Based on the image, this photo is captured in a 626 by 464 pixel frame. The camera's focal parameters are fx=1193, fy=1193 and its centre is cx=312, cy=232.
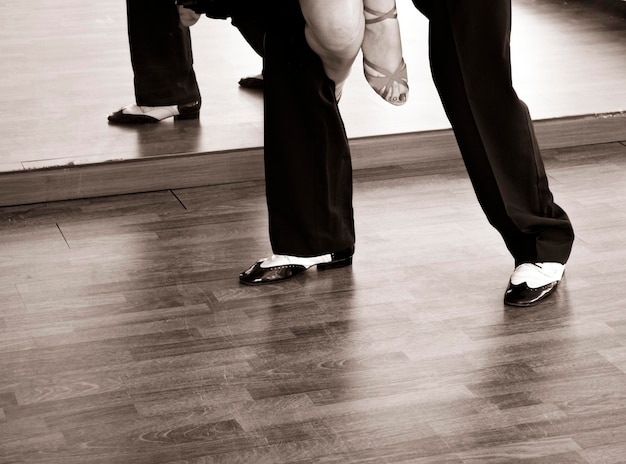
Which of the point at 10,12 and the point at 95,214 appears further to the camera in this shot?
the point at 10,12

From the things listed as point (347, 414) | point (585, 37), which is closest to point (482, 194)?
point (347, 414)

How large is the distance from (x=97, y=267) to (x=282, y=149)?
574 mm

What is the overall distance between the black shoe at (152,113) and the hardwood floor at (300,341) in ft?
1.48

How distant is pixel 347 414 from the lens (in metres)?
2.30

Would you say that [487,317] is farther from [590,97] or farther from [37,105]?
[37,105]

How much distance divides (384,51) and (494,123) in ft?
0.98

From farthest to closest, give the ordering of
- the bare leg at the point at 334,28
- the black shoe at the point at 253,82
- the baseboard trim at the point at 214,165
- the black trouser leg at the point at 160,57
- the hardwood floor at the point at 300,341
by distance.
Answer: the black shoe at the point at 253,82
the black trouser leg at the point at 160,57
the baseboard trim at the point at 214,165
the bare leg at the point at 334,28
the hardwood floor at the point at 300,341

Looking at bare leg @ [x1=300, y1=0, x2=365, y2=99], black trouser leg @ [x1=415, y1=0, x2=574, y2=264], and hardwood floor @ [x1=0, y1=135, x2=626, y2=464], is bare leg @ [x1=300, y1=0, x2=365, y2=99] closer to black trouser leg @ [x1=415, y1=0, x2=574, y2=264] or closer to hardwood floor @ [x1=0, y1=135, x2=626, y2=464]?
black trouser leg @ [x1=415, y1=0, x2=574, y2=264]

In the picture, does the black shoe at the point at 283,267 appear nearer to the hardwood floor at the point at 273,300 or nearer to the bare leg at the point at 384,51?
the hardwood floor at the point at 273,300

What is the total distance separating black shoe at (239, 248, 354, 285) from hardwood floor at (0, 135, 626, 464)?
0.03 meters

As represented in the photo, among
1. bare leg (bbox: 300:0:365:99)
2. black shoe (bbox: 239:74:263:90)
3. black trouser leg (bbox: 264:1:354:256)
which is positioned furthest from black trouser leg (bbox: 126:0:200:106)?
bare leg (bbox: 300:0:365:99)

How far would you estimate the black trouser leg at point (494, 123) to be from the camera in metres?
2.63

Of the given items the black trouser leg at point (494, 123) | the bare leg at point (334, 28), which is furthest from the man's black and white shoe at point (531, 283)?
the bare leg at point (334, 28)

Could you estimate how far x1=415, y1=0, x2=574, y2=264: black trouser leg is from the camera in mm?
2633
